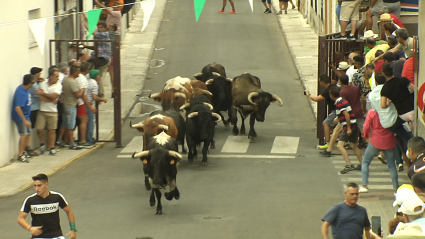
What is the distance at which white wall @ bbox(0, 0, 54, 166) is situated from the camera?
17359 millimetres

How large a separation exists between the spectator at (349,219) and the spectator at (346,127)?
6.81m

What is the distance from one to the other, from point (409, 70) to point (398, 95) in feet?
4.06

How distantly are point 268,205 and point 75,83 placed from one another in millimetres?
6728

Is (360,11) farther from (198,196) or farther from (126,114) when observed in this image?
(198,196)

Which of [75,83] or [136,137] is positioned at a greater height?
[75,83]

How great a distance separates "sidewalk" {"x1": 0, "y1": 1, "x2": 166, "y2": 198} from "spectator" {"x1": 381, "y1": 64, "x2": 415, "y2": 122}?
23.7 feet

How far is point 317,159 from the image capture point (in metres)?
18.2

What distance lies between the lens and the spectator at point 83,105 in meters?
19.0

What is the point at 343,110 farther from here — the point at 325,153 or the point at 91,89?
the point at 91,89

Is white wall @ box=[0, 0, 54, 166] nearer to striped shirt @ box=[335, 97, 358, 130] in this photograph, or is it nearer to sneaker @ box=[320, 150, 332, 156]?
sneaker @ box=[320, 150, 332, 156]

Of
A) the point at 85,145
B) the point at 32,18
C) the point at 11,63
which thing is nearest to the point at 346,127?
the point at 85,145

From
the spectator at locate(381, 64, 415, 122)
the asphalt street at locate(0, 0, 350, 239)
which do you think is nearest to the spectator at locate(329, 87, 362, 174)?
the asphalt street at locate(0, 0, 350, 239)

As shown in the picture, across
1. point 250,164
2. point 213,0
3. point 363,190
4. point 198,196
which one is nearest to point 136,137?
point 250,164

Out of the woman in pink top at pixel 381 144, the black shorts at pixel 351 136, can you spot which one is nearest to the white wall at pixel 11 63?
the black shorts at pixel 351 136
